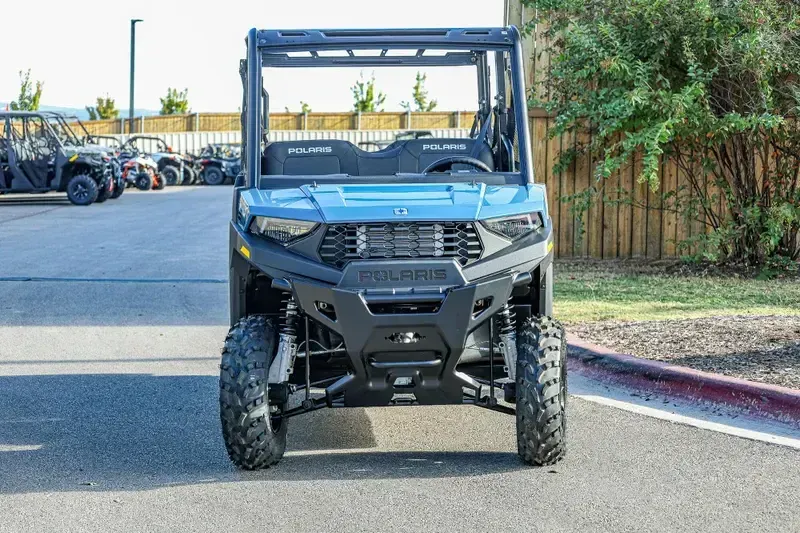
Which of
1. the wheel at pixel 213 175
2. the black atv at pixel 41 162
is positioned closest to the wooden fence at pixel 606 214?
the black atv at pixel 41 162

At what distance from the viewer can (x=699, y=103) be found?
1340 centimetres

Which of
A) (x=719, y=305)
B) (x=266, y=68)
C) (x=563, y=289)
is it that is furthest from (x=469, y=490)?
(x=563, y=289)

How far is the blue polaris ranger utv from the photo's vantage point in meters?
5.91

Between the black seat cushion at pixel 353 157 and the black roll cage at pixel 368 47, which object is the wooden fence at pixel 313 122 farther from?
the black roll cage at pixel 368 47

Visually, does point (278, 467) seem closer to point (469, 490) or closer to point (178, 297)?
point (469, 490)

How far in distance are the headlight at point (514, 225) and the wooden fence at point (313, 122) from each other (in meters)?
43.6

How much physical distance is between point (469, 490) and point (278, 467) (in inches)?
39.7

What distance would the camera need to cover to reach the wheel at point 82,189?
2900 cm

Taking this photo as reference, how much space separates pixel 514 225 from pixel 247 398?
1.50 meters

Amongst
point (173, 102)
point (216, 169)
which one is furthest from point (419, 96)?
point (173, 102)

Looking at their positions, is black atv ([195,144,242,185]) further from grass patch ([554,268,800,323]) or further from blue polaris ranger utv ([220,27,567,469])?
blue polaris ranger utv ([220,27,567,469])

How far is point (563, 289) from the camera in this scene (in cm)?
1273

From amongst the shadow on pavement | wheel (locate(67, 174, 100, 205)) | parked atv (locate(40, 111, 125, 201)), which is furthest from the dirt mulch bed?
parked atv (locate(40, 111, 125, 201))

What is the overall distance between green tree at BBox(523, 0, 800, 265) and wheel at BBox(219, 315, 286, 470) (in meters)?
7.61
